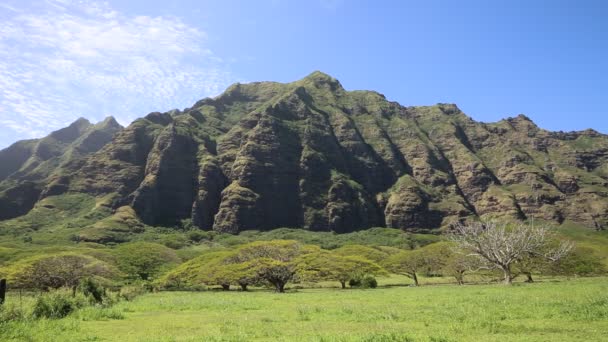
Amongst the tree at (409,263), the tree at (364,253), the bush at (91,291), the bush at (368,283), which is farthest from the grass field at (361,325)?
the tree at (364,253)

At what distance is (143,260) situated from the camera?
10488 centimetres

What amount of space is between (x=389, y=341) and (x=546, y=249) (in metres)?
74.7

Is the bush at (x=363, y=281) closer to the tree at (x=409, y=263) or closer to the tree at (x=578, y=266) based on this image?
the tree at (x=409, y=263)

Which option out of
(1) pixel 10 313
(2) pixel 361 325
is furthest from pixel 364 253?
(1) pixel 10 313

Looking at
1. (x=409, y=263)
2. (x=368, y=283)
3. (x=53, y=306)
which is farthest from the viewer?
(x=409, y=263)

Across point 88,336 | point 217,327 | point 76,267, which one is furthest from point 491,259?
point 76,267

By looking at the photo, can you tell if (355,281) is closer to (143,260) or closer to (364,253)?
(364,253)

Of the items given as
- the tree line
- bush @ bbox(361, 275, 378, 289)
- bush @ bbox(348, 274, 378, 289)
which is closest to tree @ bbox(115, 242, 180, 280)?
the tree line

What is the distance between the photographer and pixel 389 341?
1828cm

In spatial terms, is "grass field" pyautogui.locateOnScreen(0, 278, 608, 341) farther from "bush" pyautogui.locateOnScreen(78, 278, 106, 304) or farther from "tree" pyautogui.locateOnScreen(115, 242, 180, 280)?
"tree" pyautogui.locateOnScreen(115, 242, 180, 280)

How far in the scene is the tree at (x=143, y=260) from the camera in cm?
10038

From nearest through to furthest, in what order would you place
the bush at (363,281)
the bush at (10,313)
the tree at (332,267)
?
the bush at (10,313)
the tree at (332,267)
the bush at (363,281)

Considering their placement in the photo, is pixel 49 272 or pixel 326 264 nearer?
pixel 49 272

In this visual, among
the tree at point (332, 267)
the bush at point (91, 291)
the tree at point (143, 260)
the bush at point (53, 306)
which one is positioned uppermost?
the bush at point (53, 306)
